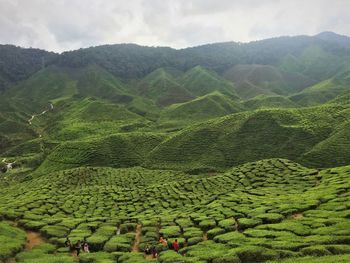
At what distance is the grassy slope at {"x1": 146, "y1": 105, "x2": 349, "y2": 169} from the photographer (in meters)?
90.1

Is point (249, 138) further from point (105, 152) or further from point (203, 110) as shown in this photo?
point (203, 110)

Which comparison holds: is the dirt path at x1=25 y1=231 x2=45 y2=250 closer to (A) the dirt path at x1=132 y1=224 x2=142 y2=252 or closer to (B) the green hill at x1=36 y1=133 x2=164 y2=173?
(A) the dirt path at x1=132 y1=224 x2=142 y2=252

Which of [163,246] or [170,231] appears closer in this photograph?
[163,246]

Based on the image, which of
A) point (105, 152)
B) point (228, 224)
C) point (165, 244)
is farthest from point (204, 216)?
point (105, 152)

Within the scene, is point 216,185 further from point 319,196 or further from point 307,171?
point 319,196

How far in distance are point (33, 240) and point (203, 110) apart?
129 meters

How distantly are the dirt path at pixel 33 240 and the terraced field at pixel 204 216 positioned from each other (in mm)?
842

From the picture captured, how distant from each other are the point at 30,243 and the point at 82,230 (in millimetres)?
5570

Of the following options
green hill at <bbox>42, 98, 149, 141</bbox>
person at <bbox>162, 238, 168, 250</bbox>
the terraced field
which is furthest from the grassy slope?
person at <bbox>162, 238, 168, 250</bbox>

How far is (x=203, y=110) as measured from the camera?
167 meters

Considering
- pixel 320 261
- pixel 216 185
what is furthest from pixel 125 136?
pixel 320 261

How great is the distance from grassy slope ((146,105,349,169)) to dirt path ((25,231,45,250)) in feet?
165

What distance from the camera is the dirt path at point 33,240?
133ft

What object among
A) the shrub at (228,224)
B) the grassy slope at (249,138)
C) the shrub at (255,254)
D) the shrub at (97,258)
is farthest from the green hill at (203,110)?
the shrub at (255,254)
